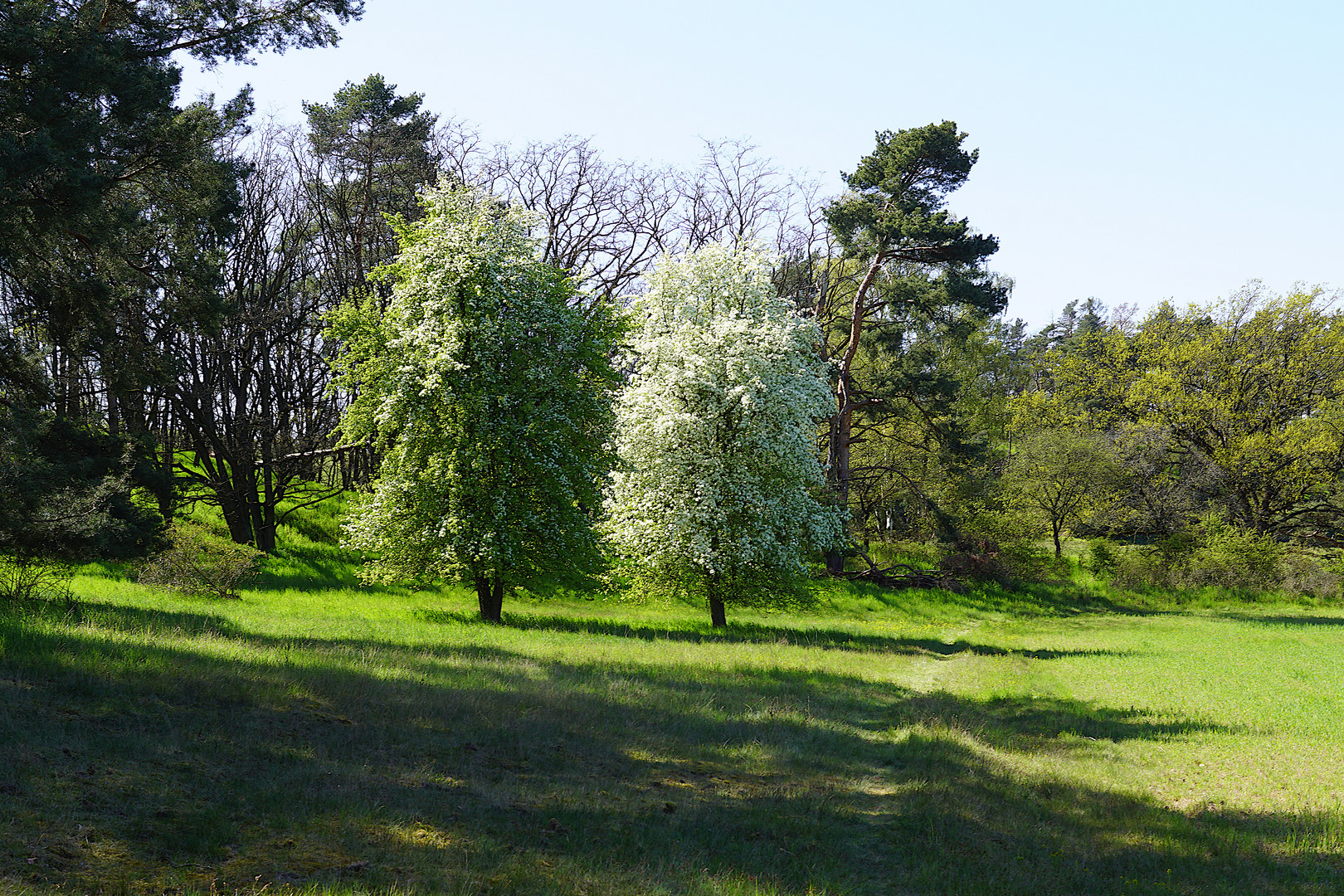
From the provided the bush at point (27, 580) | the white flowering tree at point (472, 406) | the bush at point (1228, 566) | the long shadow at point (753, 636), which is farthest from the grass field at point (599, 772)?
the bush at point (1228, 566)

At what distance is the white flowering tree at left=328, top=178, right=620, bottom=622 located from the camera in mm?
20281

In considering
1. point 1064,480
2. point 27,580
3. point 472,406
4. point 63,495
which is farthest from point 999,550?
point 27,580

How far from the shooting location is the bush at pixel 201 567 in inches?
835

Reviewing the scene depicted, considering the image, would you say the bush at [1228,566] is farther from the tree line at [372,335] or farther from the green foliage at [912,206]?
the green foliage at [912,206]

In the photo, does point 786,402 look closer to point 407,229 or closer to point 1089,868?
point 407,229

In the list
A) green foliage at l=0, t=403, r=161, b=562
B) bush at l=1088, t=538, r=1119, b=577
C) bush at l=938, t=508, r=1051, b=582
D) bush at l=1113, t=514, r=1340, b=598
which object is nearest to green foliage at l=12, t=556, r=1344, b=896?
green foliage at l=0, t=403, r=161, b=562

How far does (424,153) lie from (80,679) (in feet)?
104

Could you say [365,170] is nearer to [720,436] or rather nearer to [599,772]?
[720,436]

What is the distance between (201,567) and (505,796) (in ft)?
60.0

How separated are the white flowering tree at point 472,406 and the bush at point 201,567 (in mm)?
4351

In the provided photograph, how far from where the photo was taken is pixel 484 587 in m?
22.5

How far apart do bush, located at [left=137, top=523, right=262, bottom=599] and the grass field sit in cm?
417

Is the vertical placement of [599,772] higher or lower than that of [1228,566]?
lower

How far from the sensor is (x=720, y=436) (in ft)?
74.8
